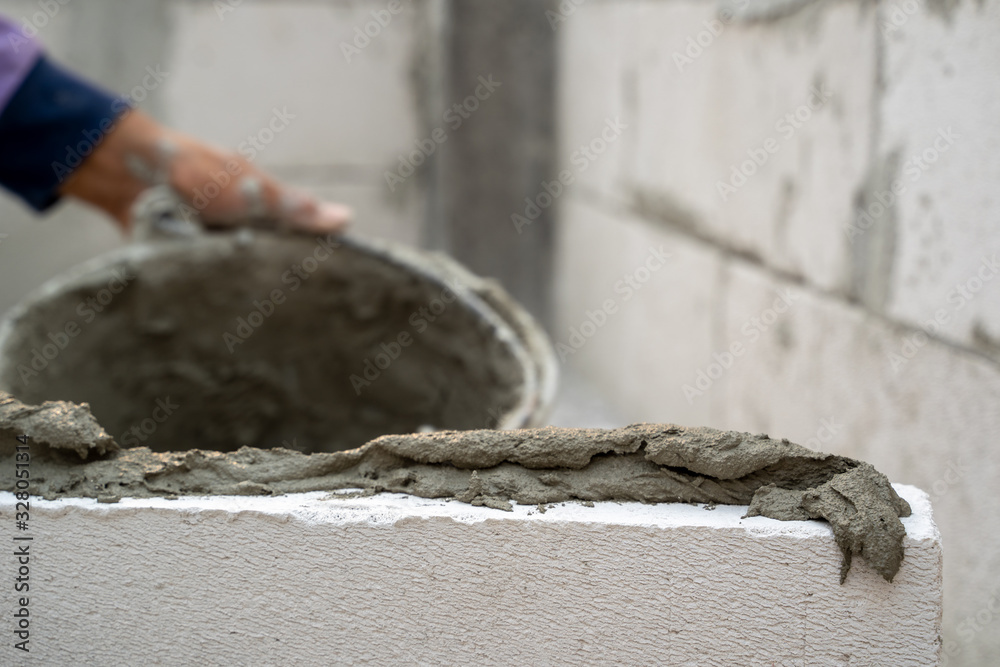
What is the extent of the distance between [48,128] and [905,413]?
1854mm

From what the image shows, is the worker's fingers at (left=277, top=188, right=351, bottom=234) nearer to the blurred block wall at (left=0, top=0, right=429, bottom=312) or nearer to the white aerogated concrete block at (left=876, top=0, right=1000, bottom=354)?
the white aerogated concrete block at (left=876, top=0, right=1000, bottom=354)

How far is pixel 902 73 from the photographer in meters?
1.45

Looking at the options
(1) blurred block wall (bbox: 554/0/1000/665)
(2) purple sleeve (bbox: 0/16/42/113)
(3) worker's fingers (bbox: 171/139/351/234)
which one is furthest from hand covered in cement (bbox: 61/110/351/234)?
(1) blurred block wall (bbox: 554/0/1000/665)

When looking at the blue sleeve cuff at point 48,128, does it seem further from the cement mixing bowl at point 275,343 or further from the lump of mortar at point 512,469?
the lump of mortar at point 512,469

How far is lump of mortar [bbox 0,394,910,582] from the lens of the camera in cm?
88

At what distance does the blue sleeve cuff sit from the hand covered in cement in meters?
0.03

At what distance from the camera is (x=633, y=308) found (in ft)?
9.61

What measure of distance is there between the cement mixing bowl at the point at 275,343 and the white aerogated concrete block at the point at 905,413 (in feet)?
2.00

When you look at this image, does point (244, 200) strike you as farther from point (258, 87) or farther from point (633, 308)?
point (258, 87)

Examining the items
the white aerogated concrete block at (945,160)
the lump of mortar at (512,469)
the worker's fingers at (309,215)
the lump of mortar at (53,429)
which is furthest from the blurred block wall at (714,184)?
the lump of mortar at (53,429)

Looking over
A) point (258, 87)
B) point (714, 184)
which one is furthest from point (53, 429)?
point (258, 87)

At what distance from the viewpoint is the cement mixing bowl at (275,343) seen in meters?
1.62

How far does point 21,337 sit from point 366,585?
0.94m

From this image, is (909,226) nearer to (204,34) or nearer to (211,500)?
(211,500)
